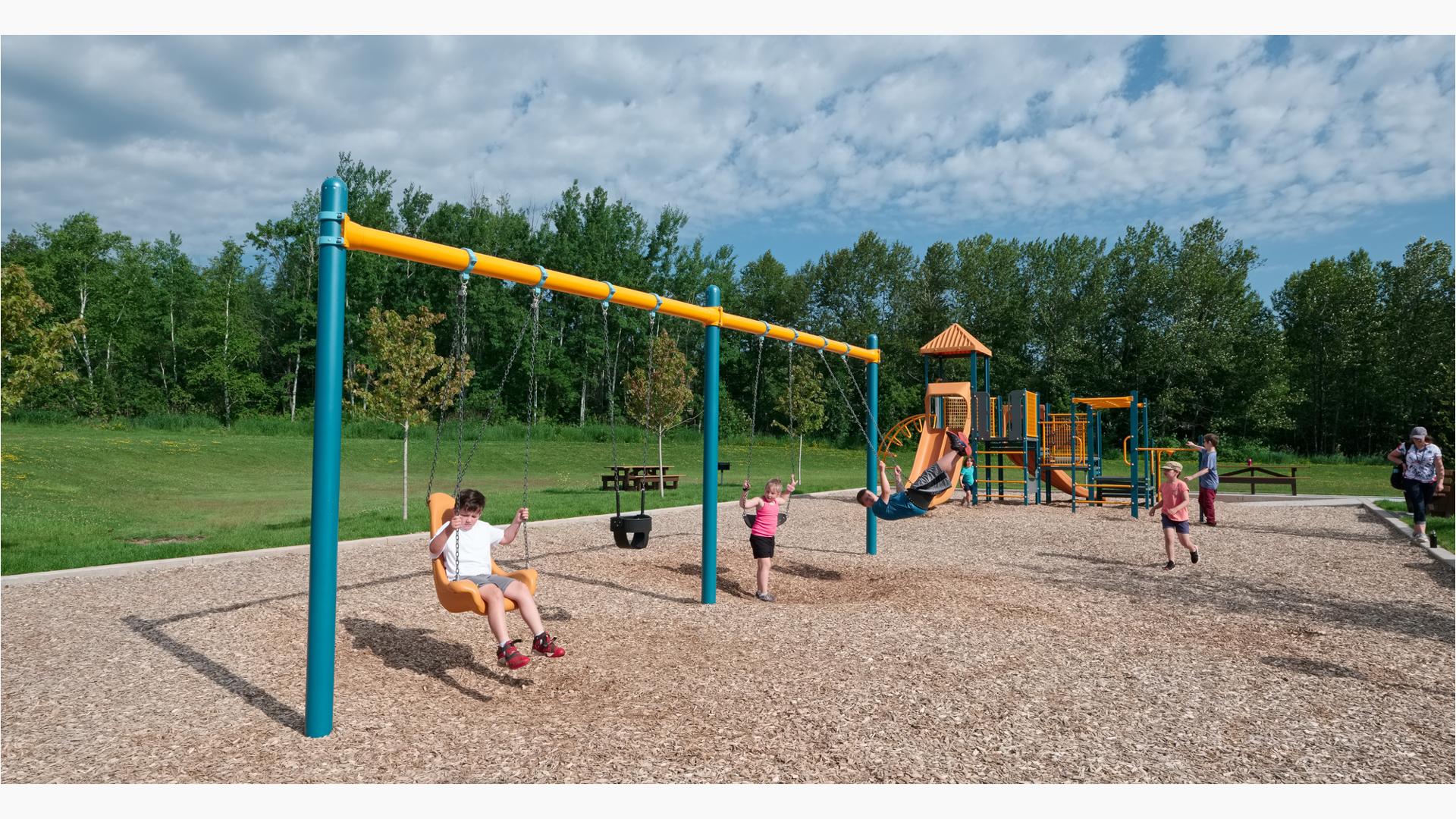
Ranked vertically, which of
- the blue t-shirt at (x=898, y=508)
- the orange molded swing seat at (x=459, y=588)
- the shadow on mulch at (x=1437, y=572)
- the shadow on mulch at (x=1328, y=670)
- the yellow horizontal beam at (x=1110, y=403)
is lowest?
the shadow on mulch at (x=1328, y=670)

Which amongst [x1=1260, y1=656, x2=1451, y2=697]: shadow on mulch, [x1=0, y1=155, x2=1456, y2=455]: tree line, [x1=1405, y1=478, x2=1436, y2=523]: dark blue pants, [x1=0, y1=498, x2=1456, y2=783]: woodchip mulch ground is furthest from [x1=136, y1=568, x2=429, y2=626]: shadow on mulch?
[x1=0, y1=155, x2=1456, y2=455]: tree line

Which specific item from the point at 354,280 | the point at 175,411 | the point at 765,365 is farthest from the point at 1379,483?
the point at 175,411

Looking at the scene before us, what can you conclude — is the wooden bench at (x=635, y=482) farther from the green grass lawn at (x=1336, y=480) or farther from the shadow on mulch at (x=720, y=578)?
the green grass lawn at (x=1336, y=480)

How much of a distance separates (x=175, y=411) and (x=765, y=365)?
27.7 meters

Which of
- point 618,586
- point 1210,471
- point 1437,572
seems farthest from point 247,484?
point 1437,572

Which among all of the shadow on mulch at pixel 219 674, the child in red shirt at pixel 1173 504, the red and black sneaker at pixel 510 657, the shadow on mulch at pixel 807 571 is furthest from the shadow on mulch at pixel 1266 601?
the shadow on mulch at pixel 219 674

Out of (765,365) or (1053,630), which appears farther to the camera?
(765,365)

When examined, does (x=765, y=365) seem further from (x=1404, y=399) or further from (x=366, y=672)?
(x=366, y=672)

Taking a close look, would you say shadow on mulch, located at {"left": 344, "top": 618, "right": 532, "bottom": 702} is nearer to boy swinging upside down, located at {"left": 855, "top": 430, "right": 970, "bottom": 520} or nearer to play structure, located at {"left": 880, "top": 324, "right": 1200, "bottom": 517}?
boy swinging upside down, located at {"left": 855, "top": 430, "right": 970, "bottom": 520}

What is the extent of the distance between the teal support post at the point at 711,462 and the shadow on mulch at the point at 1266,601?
3541 millimetres

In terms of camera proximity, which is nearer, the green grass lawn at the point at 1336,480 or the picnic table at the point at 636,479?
the picnic table at the point at 636,479

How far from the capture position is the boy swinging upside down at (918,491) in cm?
789

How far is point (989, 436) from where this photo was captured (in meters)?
16.7

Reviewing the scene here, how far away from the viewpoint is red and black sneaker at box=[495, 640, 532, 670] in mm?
4754
